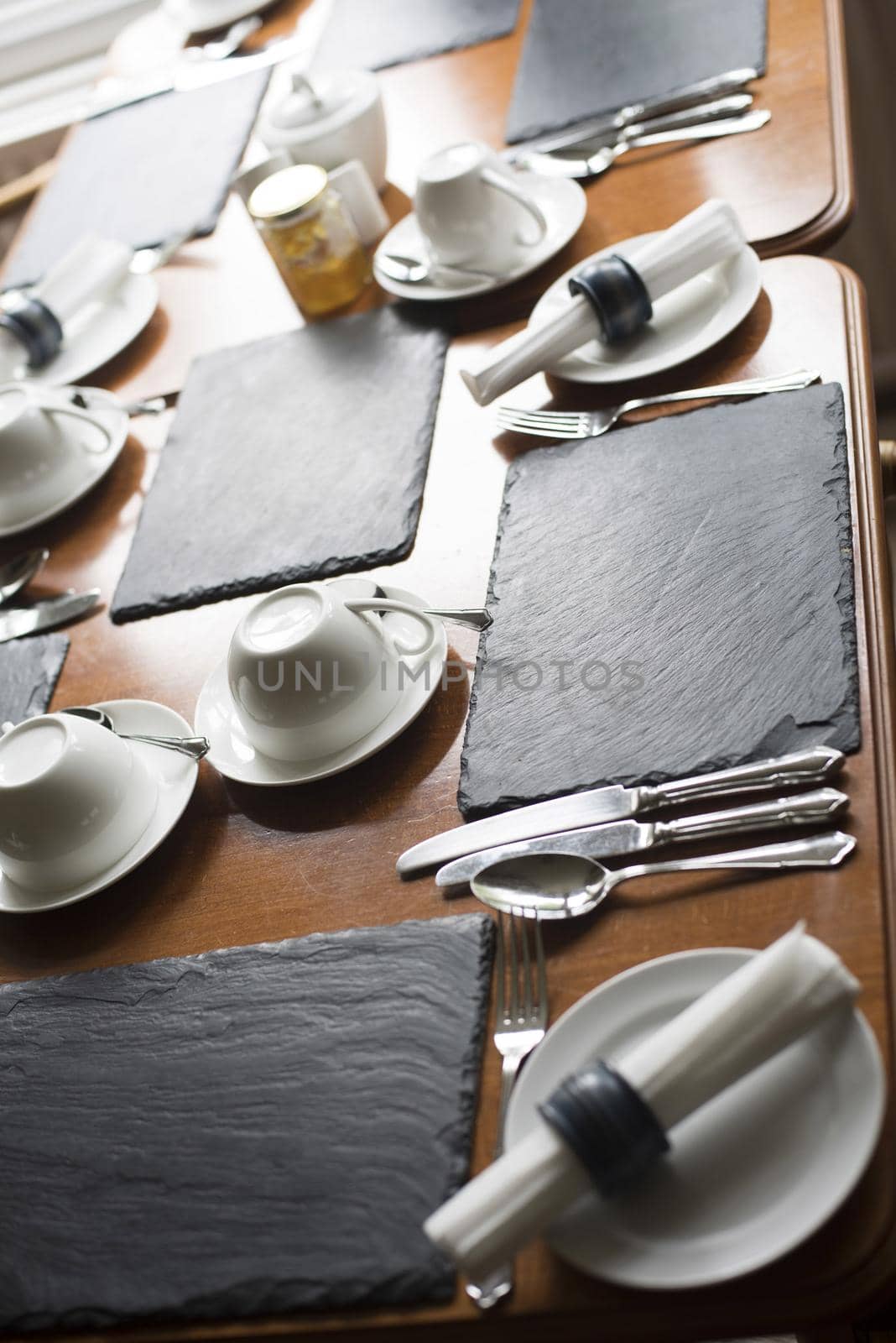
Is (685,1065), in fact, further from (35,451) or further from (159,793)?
(35,451)

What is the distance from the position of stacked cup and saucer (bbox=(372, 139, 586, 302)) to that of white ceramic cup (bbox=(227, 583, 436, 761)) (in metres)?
Answer: 0.45

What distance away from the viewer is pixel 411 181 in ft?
4.30

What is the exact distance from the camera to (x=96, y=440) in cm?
116

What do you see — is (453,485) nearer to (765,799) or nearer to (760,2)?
(765,799)

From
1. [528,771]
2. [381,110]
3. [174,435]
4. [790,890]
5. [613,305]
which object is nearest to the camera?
[790,890]

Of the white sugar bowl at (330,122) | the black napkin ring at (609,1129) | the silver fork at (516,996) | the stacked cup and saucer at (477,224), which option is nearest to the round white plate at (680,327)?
the stacked cup and saucer at (477,224)

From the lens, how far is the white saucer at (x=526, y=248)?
3.60ft

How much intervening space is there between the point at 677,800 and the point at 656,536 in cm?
23

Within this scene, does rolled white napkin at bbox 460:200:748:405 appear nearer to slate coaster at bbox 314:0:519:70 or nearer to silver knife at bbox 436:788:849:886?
silver knife at bbox 436:788:849:886

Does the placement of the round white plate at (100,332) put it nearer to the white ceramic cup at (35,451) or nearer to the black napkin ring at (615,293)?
the white ceramic cup at (35,451)

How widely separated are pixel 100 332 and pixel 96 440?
0.22 m

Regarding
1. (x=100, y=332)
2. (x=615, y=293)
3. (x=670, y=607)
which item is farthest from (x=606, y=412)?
(x=100, y=332)

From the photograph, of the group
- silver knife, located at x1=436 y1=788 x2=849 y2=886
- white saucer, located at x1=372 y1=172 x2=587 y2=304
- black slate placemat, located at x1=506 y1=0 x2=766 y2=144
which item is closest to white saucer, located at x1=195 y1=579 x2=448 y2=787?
silver knife, located at x1=436 y1=788 x2=849 y2=886

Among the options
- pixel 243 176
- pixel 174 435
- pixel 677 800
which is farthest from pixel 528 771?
pixel 243 176
